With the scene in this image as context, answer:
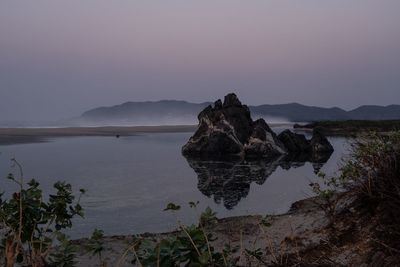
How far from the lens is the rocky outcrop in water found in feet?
118

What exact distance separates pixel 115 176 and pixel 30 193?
16.8 meters

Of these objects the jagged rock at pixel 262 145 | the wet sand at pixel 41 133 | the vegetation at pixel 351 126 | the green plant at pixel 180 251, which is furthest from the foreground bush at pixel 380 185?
the vegetation at pixel 351 126

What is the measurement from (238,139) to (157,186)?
767 inches

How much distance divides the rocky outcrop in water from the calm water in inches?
236

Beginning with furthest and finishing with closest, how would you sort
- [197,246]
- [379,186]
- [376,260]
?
[379,186] → [376,260] → [197,246]

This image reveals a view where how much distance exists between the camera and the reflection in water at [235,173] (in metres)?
17.2

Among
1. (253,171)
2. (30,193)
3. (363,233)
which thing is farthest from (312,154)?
(30,193)

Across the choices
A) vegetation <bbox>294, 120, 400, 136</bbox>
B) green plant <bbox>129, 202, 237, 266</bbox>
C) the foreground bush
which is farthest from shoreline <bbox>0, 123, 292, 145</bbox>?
green plant <bbox>129, 202, 237, 266</bbox>

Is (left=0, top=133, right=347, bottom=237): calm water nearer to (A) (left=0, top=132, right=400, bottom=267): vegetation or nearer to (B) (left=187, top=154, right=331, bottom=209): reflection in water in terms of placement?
(B) (left=187, top=154, right=331, bottom=209): reflection in water

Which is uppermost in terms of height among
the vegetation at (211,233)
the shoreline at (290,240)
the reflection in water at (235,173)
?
the vegetation at (211,233)

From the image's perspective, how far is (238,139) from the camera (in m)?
37.7

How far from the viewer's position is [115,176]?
71.2 feet

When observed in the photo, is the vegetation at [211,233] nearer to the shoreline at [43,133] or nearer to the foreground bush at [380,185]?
the foreground bush at [380,185]

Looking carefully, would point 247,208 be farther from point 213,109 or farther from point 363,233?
point 213,109
